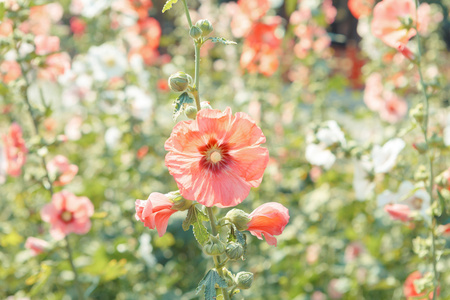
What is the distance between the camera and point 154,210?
0.94 meters

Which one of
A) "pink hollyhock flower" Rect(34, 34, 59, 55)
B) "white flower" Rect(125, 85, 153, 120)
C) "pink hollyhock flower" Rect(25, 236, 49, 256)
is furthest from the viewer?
"white flower" Rect(125, 85, 153, 120)

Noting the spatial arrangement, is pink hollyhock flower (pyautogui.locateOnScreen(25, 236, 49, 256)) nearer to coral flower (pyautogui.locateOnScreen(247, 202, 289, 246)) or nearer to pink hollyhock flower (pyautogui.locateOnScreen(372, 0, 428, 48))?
coral flower (pyautogui.locateOnScreen(247, 202, 289, 246))

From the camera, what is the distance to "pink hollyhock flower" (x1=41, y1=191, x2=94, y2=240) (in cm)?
182

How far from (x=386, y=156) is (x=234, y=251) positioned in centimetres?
87

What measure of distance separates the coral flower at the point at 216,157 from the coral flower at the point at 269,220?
66 mm

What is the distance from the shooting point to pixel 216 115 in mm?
898

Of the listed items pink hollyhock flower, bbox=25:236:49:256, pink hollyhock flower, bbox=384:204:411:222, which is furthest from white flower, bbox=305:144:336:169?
pink hollyhock flower, bbox=25:236:49:256

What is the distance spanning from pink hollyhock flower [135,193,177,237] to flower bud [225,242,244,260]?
0.45 ft

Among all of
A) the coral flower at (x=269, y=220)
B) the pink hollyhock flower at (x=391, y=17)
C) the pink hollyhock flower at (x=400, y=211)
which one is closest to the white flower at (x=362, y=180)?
the pink hollyhock flower at (x=400, y=211)

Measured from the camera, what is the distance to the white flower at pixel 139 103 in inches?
100

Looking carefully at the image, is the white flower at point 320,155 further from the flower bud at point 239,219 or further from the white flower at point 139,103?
the white flower at point 139,103

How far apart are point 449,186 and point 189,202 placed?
0.87 m

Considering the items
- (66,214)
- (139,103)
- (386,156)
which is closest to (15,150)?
(66,214)

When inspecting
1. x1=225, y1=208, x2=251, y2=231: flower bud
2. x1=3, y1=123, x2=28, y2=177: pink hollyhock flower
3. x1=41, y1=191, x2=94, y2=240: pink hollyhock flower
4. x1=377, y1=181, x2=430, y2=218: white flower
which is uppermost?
x1=3, y1=123, x2=28, y2=177: pink hollyhock flower
